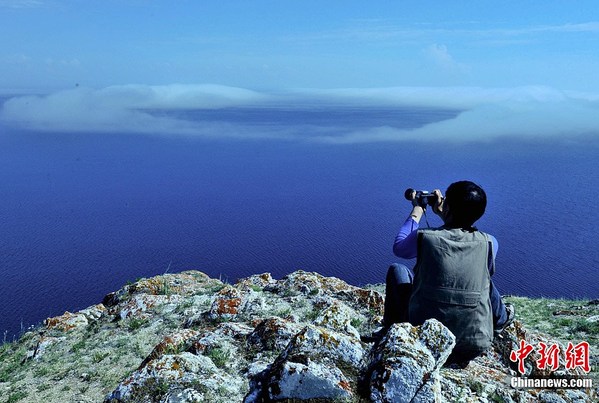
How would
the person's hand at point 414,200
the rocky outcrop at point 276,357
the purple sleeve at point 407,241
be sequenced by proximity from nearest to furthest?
the rocky outcrop at point 276,357 < the purple sleeve at point 407,241 < the person's hand at point 414,200

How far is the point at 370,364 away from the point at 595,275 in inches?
4722

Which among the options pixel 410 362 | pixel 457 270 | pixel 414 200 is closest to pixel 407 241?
pixel 457 270

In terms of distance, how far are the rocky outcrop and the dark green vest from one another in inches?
12.6

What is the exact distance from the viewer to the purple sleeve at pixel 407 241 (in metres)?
6.89

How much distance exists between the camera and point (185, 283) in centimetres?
1988

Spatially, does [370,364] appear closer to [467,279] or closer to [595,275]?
[467,279]

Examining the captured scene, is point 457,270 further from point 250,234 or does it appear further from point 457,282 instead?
point 250,234

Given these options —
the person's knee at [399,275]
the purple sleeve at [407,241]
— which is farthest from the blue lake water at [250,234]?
the purple sleeve at [407,241]

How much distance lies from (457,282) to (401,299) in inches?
56.9

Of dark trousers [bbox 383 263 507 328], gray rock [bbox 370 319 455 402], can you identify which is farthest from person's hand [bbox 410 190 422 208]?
gray rock [bbox 370 319 455 402]

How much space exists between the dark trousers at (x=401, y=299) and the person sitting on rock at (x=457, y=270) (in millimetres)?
198

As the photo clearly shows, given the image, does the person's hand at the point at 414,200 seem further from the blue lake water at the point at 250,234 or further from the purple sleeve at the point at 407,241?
the blue lake water at the point at 250,234

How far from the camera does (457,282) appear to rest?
6.55m

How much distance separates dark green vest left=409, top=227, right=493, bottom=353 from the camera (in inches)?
255
